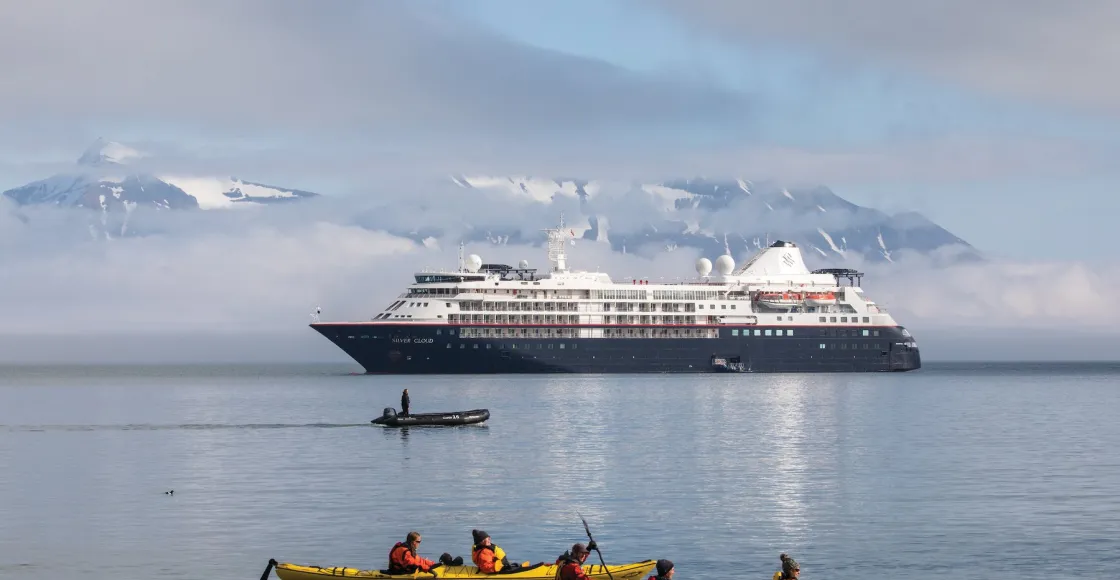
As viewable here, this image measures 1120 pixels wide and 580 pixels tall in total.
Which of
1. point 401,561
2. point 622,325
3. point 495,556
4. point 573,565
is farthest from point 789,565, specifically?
point 622,325

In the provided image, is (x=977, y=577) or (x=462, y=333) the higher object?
(x=462, y=333)

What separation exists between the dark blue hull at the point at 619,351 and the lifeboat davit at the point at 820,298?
377 cm

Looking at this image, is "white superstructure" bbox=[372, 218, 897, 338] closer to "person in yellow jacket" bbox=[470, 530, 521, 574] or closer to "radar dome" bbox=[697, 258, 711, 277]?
"radar dome" bbox=[697, 258, 711, 277]

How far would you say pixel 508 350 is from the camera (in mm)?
158125

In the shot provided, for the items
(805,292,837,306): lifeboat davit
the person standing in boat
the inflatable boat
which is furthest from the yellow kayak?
(805,292,837,306): lifeboat davit

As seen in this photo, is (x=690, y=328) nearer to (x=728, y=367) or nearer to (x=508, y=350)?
(x=728, y=367)

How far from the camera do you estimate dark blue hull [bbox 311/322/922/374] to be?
6102 inches

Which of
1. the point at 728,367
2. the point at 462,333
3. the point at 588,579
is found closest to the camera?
the point at 588,579

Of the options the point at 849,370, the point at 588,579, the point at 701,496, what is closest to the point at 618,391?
the point at 849,370

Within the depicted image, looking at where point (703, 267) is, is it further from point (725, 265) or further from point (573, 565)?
point (573, 565)

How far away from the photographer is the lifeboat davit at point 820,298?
169875 mm

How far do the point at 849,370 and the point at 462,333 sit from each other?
1991 inches

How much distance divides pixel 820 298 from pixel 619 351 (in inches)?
1086

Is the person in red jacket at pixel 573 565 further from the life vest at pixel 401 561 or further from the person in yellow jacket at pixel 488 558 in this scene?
the life vest at pixel 401 561
